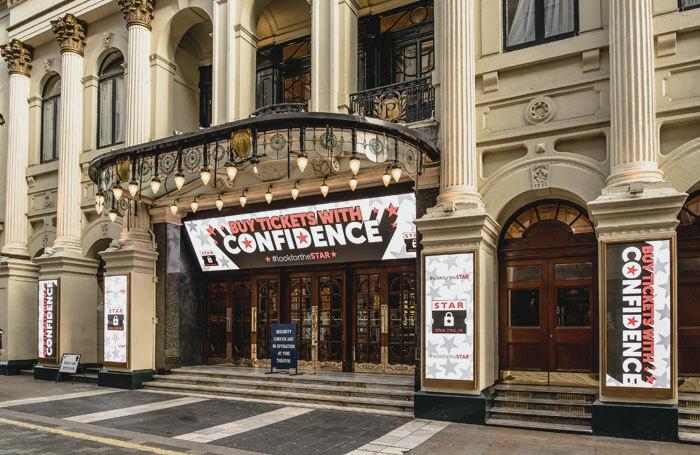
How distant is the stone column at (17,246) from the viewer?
62.8ft

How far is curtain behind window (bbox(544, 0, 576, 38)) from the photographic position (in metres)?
11.5

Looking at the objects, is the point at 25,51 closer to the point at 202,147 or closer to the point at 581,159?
the point at 202,147

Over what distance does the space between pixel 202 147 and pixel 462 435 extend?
770cm

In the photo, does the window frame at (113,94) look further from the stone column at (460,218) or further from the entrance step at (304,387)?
the stone column at (460,218)

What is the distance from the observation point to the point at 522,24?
11922mm

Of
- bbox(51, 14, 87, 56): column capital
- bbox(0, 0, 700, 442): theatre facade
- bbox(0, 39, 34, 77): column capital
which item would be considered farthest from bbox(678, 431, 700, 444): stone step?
bbox(0, 39, 34, 77): column capital

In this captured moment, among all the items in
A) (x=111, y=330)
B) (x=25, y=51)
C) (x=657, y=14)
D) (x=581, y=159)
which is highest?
(x=25, y=51)

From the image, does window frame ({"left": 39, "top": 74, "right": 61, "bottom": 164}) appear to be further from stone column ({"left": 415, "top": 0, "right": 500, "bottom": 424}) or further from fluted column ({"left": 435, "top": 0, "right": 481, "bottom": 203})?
fluted column ({"left": 435, "top": 0, "right": 481, "bottom": 203})

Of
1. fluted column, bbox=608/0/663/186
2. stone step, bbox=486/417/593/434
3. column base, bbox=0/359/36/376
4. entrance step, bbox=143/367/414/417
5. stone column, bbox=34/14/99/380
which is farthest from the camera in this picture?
column base, bbox=0/359/36/376

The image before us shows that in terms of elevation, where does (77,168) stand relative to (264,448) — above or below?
above

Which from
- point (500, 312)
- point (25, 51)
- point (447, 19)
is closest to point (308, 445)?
point (500, 312)

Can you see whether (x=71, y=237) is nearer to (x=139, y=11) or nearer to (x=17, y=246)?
(x=17, y=246)

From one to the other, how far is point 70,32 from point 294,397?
13.6 m

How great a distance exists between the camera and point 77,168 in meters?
18.4
